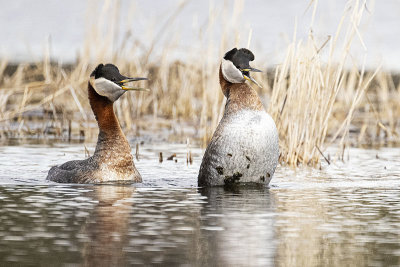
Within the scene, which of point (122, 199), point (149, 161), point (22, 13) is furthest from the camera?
point (22, 13)

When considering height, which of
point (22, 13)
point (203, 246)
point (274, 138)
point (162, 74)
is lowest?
point (203, 246)

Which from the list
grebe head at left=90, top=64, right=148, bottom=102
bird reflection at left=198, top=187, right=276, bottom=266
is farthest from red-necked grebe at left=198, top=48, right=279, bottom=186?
grebe head at left=90, top=64, right=148, bottom=102

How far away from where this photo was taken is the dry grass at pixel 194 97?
11492 millimetres

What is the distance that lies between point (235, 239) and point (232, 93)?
3332 mm

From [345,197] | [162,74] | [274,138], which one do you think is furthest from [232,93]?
[162,74]

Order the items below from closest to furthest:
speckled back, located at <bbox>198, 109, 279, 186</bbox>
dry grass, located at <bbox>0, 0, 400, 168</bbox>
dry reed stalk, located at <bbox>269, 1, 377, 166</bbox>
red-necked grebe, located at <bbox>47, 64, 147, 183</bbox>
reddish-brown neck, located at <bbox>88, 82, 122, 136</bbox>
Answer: speckled back, located at <bbox>198, 109, 279, 186</bbox> → red-necked grebe, located at <bbox>47, 64, 147, 183</bbox> → reddish-brown neck, located at <bbox>88, 82, 122, 136</bbox> → dry reed stalk, located at <bbox>269, 1, 377, 166</bbox> → dry grass, located at <bbox>0, 0, 400, 168</bbox>


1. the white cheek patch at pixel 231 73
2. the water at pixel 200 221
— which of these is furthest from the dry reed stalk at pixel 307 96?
the white cheek patch at pixel 231 73

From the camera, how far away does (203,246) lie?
6164 millimetres

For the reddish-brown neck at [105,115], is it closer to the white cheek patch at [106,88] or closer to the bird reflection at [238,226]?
the white cheek patch at [106,88]

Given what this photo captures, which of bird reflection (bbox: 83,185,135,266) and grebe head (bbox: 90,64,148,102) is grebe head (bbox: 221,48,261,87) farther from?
bird reflection (bbox: 83,185,135,266)

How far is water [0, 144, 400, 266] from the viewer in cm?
589

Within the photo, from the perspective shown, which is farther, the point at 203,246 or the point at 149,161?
the point at 149,161

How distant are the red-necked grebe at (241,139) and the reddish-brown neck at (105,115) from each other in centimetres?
124

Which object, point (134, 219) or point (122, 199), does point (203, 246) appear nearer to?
point (134, 219)
